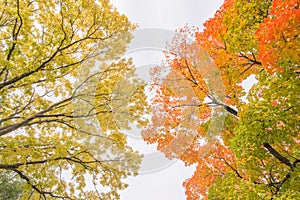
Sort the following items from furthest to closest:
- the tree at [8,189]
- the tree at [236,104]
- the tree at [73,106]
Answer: the tree at [8,189] → the tree at [73,106] → the tree at [236,104]

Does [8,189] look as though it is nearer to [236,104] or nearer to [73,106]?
[73,106]

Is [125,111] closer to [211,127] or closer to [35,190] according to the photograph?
[211,127]

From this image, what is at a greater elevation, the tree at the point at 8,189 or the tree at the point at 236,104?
the tree at the point at 8,189

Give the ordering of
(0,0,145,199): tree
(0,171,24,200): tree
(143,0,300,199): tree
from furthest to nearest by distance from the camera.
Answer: (0,171,24,200): tree
(0,0,145,199): tree
(143,0,300,199): tree

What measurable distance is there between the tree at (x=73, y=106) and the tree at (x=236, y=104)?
2326 millimetres

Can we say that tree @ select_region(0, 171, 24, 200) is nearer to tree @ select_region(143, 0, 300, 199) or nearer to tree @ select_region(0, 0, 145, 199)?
tree @ select_region(0, 0, 145, 199)

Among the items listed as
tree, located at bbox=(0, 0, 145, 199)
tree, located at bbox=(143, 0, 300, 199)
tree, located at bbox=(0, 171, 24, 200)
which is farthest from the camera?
tree, located at bbox=(0, 171, 24, 200)

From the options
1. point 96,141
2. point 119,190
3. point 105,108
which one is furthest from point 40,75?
point 119,190

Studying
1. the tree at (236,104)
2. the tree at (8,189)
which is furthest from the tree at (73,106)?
the tree at (8,189)

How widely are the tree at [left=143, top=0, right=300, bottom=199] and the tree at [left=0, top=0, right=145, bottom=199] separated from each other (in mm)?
2326

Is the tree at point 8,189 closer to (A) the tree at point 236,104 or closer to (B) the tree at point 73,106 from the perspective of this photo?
(B) the tree at point 73,106

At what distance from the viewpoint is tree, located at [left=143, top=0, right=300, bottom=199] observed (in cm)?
471

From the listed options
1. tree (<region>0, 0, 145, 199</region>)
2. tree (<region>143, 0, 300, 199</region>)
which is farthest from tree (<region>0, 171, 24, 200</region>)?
tree (<region>143, 0, 300, 199</region>)

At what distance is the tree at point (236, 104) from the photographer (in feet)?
15.4
